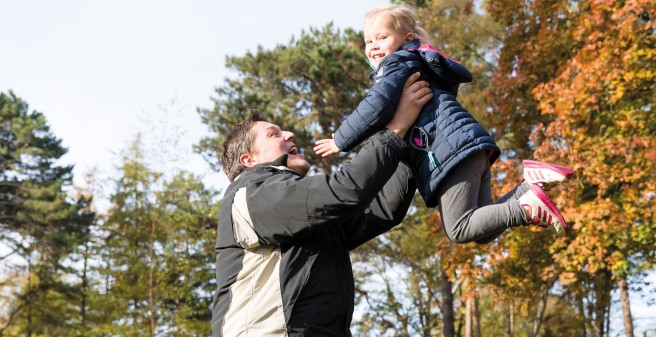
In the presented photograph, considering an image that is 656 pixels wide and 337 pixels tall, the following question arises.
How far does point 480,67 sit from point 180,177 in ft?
30.3

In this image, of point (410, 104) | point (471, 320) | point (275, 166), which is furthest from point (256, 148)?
point (471, 320)

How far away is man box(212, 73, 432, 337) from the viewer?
8.56 feet

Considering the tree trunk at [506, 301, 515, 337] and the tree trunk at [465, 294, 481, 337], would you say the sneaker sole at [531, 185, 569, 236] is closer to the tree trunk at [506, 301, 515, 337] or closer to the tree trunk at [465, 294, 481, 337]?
the tree trunk at [465, 294, 481, 337]

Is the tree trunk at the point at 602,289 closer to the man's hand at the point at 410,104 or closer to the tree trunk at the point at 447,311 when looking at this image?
the tree trunk at the point at 447,311

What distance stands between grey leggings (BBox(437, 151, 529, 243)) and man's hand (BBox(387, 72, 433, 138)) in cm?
32

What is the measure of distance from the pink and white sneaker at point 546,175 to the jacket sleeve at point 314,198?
71 cm

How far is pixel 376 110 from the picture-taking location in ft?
9.43

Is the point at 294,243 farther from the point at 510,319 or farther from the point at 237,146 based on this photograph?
the point at 510,319

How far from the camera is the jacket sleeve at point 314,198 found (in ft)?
8.46

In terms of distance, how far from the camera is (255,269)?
9.08ft

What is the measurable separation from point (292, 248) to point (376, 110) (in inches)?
26.3

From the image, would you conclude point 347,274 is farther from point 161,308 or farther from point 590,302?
point 590,302

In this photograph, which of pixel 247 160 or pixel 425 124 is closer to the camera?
pixel 425 124

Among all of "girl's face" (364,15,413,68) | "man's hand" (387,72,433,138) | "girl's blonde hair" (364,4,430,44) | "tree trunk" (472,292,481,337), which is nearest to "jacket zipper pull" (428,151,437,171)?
"man's hand" (387,72,433,138)
